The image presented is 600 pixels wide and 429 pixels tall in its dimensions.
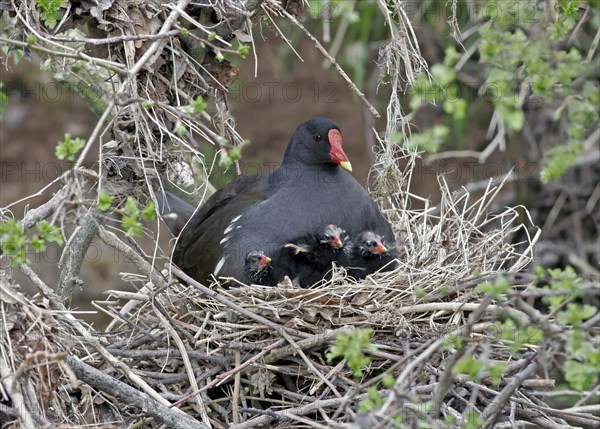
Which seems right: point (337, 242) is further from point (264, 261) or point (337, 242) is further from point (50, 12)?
point (50, 12)

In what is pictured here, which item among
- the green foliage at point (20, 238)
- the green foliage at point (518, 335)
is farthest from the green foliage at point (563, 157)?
the green foliage at point (20, 238)

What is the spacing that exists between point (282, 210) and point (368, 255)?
1.50 ft

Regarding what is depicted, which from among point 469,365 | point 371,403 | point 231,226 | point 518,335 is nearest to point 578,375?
point 469,365

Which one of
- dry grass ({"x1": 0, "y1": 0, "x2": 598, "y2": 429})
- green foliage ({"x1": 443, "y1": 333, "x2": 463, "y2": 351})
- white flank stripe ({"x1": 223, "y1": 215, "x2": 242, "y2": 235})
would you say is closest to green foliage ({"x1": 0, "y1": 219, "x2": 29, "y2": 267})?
dry grass ({"x1": 0, "y1": 0, "x2": 598, "y2": 429})

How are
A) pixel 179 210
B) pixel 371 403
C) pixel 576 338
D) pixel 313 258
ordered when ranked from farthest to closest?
pixel 179 210, pixel 313 258, pixel 371 403, pixel 576 338

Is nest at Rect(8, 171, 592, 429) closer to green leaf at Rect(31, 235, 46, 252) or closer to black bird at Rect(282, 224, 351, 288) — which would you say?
black bird at Rect(282, 224, 351, 288)

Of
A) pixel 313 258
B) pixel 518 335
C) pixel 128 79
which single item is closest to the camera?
pixel 128 79

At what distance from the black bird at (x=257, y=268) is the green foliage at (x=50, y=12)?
1295 millimetres

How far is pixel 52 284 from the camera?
8.51m

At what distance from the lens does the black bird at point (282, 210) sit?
4562mm

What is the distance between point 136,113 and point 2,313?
3.26 ft

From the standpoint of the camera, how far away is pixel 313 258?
14.6 ft

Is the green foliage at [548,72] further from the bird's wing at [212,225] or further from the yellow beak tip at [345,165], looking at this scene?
the bird's wing at [212,225]

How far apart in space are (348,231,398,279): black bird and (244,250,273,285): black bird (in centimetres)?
40
